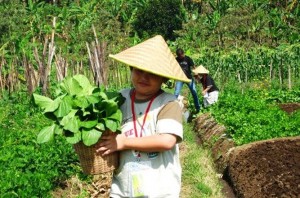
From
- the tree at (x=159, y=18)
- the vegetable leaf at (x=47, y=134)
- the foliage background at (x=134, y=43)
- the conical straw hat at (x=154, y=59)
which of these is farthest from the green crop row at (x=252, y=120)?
the tree at (x=159, y=18)

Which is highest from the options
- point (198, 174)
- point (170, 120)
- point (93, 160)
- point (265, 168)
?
point (170, 120)

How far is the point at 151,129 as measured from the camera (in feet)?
9.23

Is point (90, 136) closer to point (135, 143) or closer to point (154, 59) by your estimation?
point (135, 143)

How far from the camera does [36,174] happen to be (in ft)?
17.4

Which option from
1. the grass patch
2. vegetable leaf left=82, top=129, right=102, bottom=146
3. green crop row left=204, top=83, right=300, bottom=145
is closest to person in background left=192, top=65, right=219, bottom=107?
green crop row left=204, top=83, right=300, bottom=145

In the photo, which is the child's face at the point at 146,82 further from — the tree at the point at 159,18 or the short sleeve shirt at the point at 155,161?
the tree at the point at 159,18

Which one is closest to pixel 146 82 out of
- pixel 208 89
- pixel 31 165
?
pixel 31 165

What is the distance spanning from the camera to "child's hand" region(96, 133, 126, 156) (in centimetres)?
268

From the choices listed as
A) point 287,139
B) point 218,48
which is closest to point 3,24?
point 218,48

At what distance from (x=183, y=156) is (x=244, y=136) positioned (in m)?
1.10

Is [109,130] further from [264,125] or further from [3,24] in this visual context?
[3,24]

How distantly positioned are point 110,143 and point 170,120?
1.09 feet

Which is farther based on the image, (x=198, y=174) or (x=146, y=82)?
(x=198, y=174)

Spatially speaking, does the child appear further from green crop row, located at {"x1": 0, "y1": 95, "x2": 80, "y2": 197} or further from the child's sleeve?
green crop row, located at {"x1": 0, "y1": 95, "x2": 80, "y2": 197}
